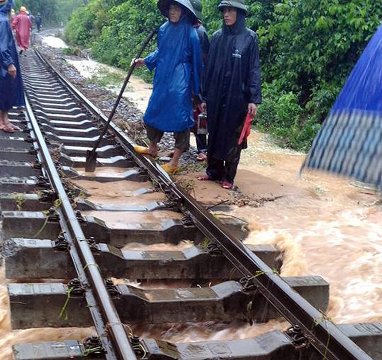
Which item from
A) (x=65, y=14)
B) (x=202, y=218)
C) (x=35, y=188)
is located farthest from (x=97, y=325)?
(x=65, y=14)

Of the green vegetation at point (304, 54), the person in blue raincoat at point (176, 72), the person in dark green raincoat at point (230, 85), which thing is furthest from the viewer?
the green vegetation at point (304, 54)

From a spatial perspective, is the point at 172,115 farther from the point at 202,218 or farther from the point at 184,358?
the point at 184,358

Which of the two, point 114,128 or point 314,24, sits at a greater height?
point 314,24

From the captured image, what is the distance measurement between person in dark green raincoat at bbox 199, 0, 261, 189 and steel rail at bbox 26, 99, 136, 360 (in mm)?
2040

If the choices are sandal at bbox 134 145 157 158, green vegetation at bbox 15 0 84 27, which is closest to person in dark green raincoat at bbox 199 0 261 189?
sandal at bbox 134 145 157 158

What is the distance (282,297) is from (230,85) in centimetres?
324

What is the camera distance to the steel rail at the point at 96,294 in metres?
2.57

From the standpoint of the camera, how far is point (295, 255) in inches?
169

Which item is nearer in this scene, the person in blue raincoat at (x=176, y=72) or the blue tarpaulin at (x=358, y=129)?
the blue tarpaulin at (x=358, y=129)

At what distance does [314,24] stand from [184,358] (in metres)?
8.83

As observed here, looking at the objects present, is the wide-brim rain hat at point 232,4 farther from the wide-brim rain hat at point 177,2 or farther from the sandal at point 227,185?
the sandal at point 227,185

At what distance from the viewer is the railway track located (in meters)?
2.76

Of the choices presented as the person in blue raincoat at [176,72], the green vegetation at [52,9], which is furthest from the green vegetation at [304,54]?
the green vegetation at [52,9]

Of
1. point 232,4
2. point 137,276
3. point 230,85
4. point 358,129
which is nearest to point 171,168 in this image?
point 230,85
